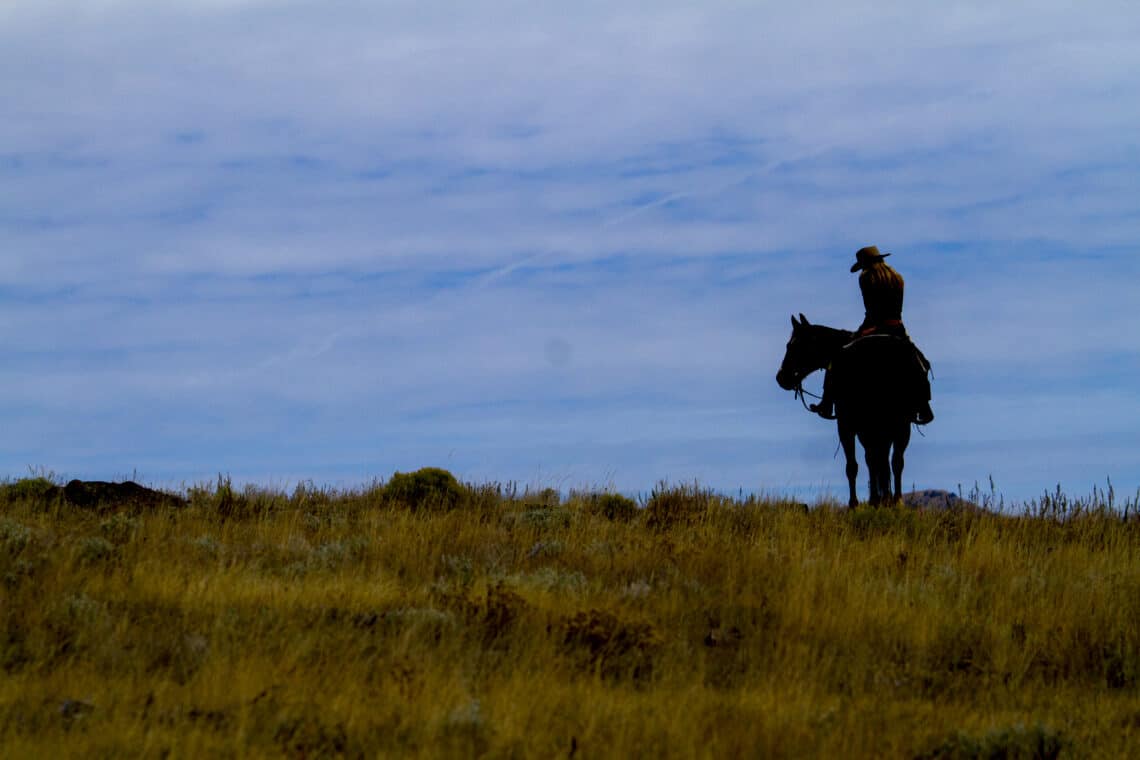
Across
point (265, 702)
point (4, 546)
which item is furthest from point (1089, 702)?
point (4, 546)

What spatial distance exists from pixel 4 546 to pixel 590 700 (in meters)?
6.36

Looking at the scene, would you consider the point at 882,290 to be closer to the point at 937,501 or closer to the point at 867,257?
the point at 867,257

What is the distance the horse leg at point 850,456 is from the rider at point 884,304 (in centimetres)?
95

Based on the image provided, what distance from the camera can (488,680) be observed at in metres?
7.68

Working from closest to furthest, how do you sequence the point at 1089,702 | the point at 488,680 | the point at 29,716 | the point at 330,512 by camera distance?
the point at 29,716
the point at 488,680
the point at 1089,702
the point at 330,512

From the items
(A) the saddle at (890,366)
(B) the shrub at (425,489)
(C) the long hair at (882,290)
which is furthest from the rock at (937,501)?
(B) the shrub at (425,489)

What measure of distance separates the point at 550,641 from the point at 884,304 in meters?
9.43

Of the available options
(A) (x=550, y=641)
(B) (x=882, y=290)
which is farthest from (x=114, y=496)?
(B) (x=882, y=290)

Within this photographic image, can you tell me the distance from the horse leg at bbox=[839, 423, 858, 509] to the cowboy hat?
90.4 inches

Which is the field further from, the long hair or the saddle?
the long hair

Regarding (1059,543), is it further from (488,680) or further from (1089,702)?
(488,680)

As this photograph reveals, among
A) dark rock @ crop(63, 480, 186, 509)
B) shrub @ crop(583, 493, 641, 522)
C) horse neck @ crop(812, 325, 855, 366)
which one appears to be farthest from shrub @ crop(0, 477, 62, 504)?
horse neck @ crop(812, 325, 855, 366)

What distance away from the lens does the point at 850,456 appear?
1688cm

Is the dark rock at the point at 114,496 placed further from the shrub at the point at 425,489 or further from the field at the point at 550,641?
the shrub at the point at 425,489
